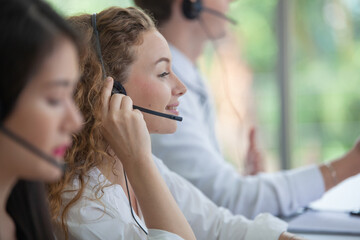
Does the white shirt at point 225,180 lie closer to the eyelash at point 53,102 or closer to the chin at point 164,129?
the chin at point 164,129

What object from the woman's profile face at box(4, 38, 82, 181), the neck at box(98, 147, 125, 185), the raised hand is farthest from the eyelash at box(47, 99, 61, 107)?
the raised hand

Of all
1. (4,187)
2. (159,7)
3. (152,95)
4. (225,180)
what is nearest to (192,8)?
(159,7)

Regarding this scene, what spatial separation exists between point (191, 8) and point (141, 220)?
31.4 inches

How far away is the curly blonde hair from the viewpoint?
0.97m

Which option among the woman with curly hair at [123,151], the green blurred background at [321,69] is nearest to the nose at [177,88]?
the woman with curly hair at [123,151]

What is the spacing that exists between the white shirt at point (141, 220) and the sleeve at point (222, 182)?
229mm

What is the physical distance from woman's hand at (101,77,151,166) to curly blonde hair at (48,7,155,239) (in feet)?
0.11

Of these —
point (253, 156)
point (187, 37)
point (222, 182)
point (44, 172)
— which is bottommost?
point (253, 156)

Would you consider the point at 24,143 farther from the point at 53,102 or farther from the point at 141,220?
the point at 141,220

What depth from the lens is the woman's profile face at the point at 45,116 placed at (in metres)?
0.62

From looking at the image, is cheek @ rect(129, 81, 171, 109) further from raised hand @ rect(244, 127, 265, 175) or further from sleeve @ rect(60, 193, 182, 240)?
raised hand @ rect(244, 127, 265, 175)

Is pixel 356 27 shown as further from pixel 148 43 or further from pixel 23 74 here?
pixel 23 74

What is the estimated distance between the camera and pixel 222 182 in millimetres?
1509

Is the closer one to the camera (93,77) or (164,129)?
(93,77)
